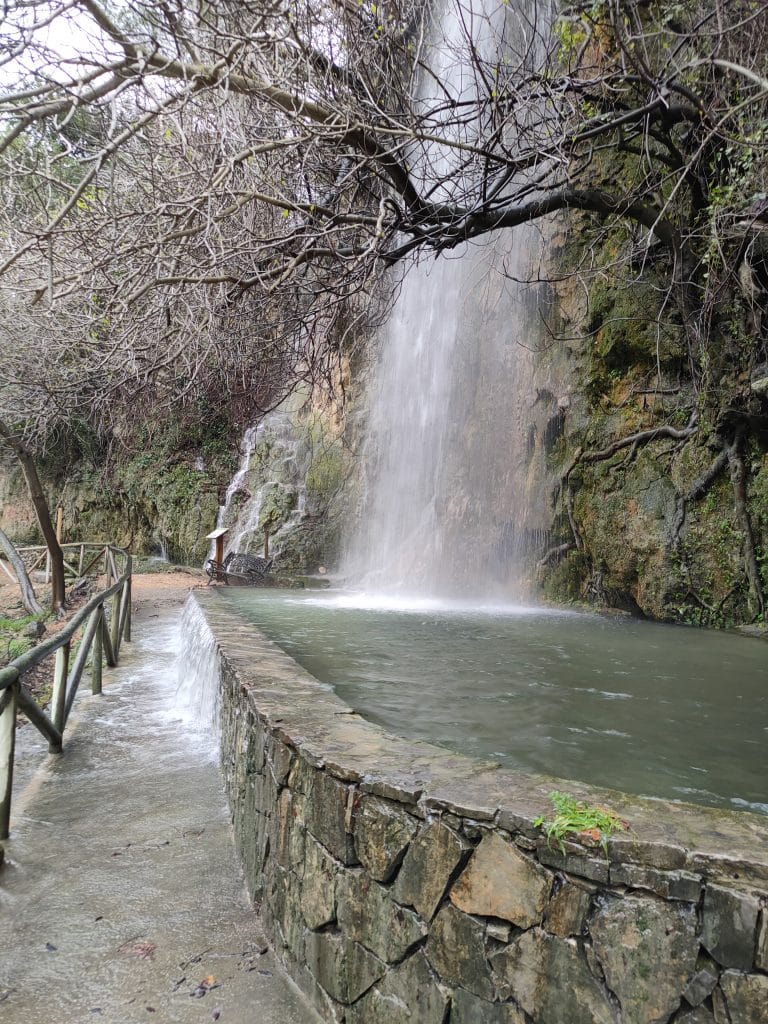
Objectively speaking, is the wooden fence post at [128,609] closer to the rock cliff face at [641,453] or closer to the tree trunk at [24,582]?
the tree trunk at [24,582]

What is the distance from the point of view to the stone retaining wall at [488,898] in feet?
5.07

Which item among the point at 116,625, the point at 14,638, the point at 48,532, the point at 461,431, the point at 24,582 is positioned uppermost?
the point at 461,431

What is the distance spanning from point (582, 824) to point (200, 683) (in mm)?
4562

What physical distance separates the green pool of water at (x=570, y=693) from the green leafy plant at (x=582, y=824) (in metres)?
1.04

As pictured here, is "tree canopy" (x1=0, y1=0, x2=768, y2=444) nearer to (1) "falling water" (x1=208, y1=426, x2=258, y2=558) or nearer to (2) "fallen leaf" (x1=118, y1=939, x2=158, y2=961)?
(2) "fallen leaf" (x1=118, y1=939, x2=158, y2=961)

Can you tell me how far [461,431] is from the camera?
13.7m

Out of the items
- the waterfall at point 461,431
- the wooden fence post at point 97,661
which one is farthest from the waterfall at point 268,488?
the wooden fence post at point 97,661

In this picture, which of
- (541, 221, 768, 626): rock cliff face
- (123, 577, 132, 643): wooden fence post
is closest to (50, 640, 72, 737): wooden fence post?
(123, 577, 132, 643): wooden fence post

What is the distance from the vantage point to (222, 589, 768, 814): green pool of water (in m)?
2.97

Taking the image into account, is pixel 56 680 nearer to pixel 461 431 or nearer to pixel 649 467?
pixel 649 467

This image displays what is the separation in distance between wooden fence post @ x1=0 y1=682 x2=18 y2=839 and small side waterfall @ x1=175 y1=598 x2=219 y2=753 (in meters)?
1.40

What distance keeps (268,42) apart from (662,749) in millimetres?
4676

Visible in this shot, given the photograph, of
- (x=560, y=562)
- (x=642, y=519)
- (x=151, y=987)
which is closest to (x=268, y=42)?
(x=151, y=987)

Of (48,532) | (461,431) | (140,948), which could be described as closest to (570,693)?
(140,948)
